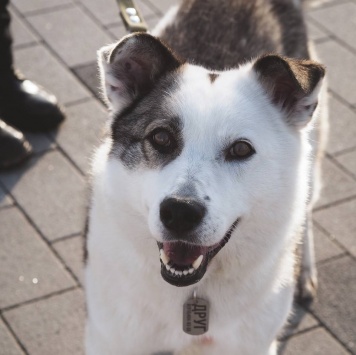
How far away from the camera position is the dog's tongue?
10.4 ft

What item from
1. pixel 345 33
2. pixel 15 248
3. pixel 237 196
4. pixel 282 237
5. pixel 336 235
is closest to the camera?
pixel 237 196

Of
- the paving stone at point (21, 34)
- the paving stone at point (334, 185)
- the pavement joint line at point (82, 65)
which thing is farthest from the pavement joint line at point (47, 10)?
the paving stone at point (334, 185)

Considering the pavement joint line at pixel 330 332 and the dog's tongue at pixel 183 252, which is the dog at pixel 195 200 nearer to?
the dog's tongue at pixel 183 252

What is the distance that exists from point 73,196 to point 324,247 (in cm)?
153

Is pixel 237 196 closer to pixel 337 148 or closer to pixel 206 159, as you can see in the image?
pixel 206 159

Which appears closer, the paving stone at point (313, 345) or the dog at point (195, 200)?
the dog at point (195, 200)

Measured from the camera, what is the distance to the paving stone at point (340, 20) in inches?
264

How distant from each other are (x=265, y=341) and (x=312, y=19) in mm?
3856

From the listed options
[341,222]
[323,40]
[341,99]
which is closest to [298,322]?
[341,222]

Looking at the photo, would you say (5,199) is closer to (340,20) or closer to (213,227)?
(213,227)

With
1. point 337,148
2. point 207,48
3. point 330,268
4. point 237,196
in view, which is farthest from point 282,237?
point 337,148

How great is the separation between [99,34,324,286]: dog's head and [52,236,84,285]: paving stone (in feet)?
4.43

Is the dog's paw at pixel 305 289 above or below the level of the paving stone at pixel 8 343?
below

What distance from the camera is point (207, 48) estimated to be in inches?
162
